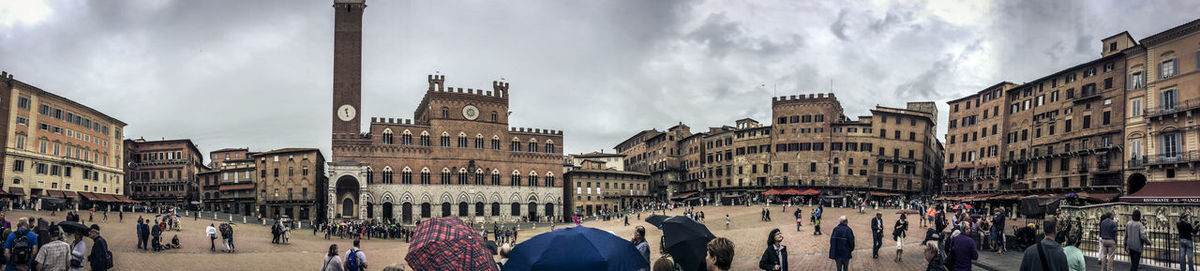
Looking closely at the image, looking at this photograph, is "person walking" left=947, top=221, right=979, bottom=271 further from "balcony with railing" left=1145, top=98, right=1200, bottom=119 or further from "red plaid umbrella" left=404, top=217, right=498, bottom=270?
"balcony with railing" left=1145, top=98, right=1200, bottom=119

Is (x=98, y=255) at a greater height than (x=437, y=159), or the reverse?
(x=437, y=159)

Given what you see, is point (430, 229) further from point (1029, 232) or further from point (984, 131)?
point (984, 131)

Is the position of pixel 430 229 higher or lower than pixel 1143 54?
lower

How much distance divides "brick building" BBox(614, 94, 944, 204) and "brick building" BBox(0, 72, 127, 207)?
5921cm

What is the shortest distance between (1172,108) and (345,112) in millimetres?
64798

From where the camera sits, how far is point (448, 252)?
9.09 meters

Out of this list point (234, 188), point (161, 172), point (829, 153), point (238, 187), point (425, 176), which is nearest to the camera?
point (425, 176)

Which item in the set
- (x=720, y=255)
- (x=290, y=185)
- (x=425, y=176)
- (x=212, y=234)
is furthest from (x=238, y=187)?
(x=720, y=255)

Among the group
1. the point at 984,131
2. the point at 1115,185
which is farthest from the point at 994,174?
the point at 1115,185

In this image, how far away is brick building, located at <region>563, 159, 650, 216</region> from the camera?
7812 cm

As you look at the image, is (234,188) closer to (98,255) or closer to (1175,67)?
(98,255)

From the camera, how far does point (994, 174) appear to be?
57656 mm

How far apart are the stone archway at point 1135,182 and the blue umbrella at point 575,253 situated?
48.6 metres

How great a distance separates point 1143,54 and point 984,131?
58.6 feet
